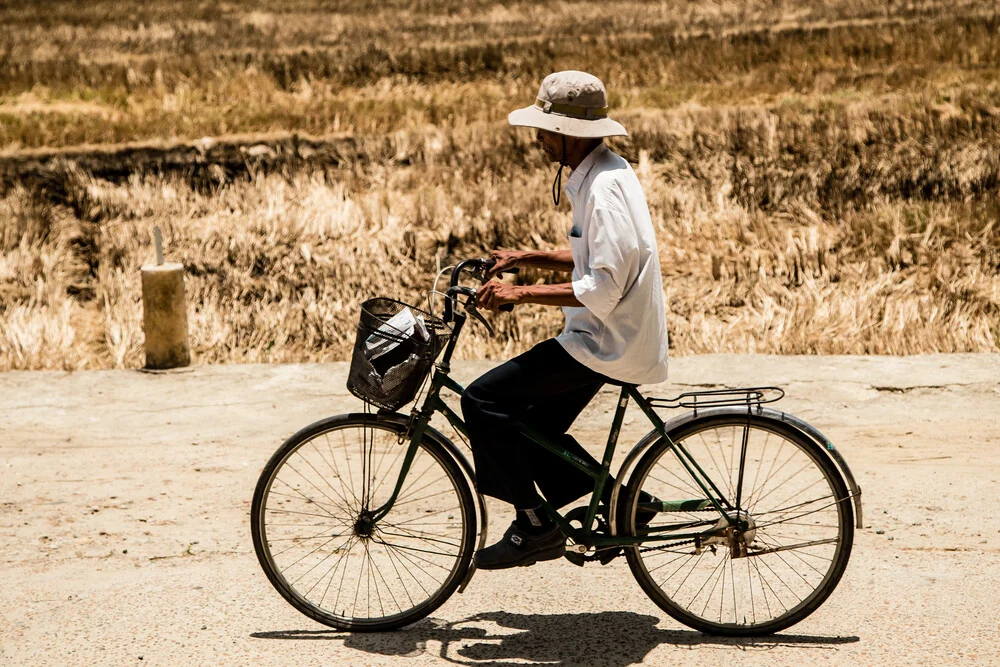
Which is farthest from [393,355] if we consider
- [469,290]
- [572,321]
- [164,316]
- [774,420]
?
[164,316]

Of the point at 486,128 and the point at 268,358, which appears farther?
the point at 486,128

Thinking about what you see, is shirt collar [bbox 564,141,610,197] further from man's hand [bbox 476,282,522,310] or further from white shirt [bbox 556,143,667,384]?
man's hand [bbox 476,282,522,310]

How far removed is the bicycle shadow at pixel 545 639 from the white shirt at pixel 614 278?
0.91 metres

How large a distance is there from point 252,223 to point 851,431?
8152 millimetres

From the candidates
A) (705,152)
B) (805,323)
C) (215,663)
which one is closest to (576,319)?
(215,663)

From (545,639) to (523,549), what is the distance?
1.13 feet

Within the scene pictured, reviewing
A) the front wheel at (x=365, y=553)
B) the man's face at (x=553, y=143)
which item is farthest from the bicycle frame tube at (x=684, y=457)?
the man's face at (x=553, y=143)

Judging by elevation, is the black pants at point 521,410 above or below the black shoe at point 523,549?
above

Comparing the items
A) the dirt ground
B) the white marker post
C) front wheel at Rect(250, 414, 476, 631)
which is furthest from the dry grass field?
front wheel at Rect(250, 414, 476, 631)

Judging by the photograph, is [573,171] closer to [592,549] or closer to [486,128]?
[592,549]

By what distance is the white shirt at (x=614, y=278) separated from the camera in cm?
357

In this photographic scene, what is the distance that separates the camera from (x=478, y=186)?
45.5 ft

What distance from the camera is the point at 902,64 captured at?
18.7 meters

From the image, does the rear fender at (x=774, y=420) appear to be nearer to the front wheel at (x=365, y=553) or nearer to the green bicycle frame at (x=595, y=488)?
the green bicycle frame at (x=595, y=488)
